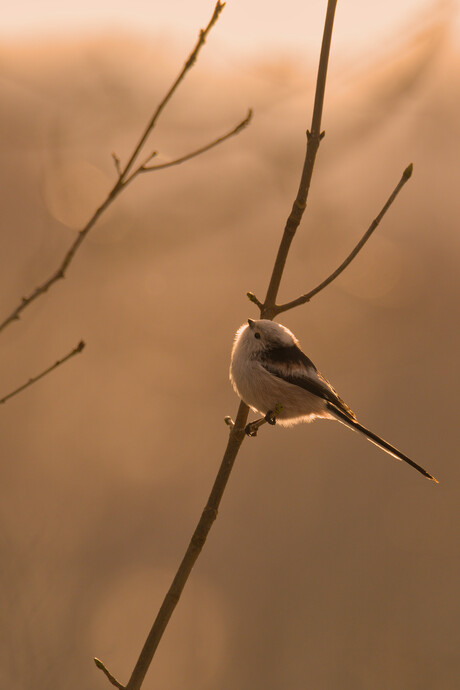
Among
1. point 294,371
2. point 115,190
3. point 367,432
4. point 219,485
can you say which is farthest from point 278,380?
point 115,190

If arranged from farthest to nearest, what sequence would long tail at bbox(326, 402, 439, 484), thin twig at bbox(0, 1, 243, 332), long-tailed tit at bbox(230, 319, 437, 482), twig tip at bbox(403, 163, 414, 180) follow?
long-tailed tit at bbox(230, 319, 437, 482), long tail at bbox(326, 402, 439, 484), twig tip at bbox(403, 163, 414, 180), thin twig at bbox(0, 1, 243, 332)

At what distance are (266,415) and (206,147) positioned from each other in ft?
3.70

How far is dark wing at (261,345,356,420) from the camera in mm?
2439

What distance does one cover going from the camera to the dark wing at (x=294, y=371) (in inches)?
96.0

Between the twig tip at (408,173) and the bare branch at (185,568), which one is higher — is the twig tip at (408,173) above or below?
above

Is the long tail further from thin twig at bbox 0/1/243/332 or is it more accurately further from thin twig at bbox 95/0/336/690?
thin twig at bbox 0/1/243/332

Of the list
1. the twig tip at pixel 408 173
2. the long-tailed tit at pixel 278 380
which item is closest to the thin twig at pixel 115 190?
the twig tip at pixel 408 173

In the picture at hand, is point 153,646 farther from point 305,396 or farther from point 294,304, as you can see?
point 305,396

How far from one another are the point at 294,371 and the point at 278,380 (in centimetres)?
11

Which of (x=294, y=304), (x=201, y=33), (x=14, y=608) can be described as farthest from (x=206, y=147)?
(x=14, y=608)

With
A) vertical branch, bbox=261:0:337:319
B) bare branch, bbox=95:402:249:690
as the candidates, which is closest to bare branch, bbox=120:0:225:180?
vertical branch, bbox=261:0:337:319

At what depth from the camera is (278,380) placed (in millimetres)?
2391

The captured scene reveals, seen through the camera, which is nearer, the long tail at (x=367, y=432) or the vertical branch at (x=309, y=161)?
the vertical branch at (x=309, y=161)

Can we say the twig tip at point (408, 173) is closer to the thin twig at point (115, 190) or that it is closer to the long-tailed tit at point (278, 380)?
the thin twig at point (115, 190)
